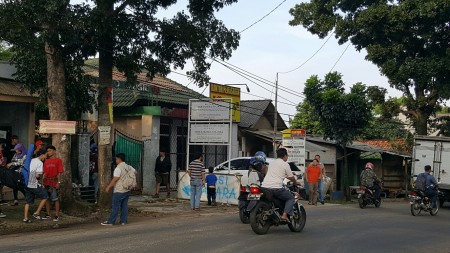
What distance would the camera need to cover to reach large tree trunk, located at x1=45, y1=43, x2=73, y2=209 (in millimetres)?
14086

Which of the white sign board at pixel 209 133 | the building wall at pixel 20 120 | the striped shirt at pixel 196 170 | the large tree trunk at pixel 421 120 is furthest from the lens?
the large tree trunk at pixel 421 120

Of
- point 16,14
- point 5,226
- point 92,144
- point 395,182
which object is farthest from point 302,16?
point 5,226

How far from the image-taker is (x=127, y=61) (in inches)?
580

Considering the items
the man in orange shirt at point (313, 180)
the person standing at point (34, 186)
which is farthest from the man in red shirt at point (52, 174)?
the man in orange shirt at point (313, 180)

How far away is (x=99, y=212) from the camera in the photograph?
1473 cm

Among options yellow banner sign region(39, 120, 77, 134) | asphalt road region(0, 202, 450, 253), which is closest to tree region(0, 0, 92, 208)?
yellow banner sign region(39, 120, 77, 134)

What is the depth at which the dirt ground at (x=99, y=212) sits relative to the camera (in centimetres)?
1230

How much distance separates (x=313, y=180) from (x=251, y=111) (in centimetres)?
1219

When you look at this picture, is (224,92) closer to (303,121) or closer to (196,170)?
(196,170)

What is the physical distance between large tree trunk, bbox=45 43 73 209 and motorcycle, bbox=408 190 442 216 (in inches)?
411

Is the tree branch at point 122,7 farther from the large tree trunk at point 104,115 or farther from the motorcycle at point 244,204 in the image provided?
the motorcycle at point 244,204

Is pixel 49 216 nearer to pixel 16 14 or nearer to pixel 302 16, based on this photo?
pixel 16 14

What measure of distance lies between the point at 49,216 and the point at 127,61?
14.8 feet

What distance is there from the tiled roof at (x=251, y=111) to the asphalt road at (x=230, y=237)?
15983 mm
